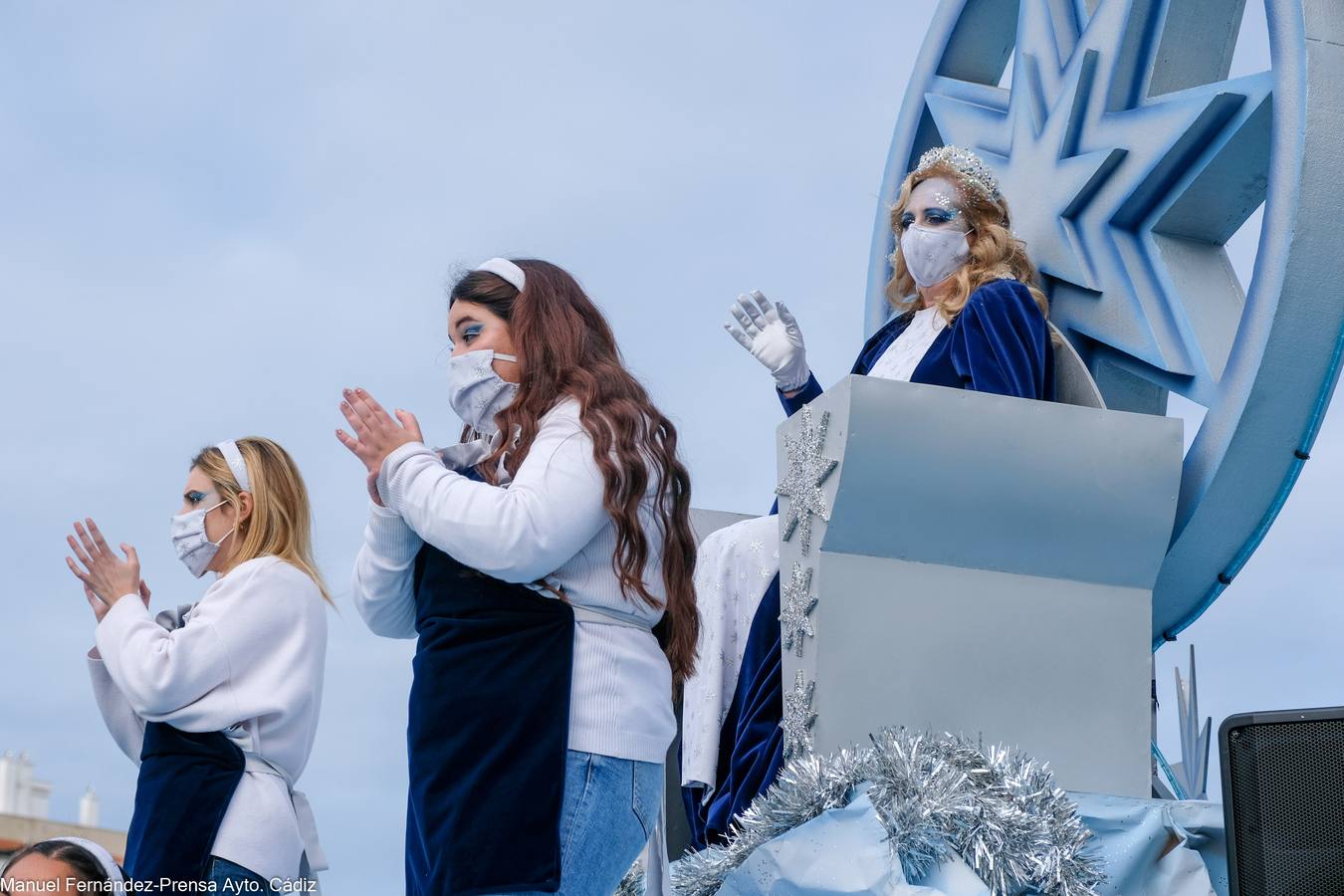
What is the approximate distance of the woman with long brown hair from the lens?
6.86 feet

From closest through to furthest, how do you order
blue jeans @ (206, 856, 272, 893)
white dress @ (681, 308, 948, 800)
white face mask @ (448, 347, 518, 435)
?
white face mask @ (448, 347, 518, 435)
blue jeans @ (206, 856, 272, 893)
white dress @ (681, 308, 948, 800)

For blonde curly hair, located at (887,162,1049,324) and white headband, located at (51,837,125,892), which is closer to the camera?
white headband, located at (51,837,125,892)

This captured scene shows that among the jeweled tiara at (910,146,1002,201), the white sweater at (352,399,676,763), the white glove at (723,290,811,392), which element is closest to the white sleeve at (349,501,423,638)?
the white sweater at (352,399,676,763)

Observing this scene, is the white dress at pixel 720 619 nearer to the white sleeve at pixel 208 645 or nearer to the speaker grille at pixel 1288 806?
the white sleeve at pixel 208 645

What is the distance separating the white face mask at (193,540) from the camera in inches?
121

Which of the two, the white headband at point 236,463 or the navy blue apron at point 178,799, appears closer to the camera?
the navy blue apron at point 178,799

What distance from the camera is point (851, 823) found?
102 inches

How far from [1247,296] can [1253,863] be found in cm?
137

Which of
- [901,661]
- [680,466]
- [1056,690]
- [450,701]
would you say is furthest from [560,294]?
[1056,690]

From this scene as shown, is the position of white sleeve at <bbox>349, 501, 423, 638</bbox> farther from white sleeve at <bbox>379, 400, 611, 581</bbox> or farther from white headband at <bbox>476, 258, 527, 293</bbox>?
white headband at <bbox>476, 258, 527, 293</bbox>

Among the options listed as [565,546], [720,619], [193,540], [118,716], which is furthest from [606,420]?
[720,619]

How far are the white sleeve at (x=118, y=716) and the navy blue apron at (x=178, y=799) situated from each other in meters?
0.28

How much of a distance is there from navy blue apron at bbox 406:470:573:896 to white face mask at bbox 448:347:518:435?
34 centimetres

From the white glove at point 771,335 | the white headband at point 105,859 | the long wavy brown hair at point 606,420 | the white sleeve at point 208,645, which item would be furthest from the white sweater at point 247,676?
the white glove at point 771,335
